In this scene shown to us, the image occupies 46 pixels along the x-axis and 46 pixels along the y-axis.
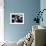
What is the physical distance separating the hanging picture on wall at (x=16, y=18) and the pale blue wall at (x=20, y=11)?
121 millimetres

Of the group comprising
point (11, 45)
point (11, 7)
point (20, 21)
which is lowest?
point (11, 45)

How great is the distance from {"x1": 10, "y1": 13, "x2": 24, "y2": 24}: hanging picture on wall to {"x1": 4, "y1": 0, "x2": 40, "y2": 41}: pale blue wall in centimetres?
12

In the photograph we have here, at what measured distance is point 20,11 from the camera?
5359 mm

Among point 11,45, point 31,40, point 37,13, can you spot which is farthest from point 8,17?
point 31,40

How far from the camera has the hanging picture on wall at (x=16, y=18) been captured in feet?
17.7

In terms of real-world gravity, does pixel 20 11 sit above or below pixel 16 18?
above

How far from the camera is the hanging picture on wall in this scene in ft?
17.7

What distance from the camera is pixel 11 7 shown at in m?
5.36

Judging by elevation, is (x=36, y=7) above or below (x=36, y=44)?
above

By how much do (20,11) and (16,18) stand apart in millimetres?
329

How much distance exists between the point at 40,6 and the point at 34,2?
29cm

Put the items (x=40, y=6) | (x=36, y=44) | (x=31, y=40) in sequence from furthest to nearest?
(x=40, y=6), (x=31, y=40), (x=36, y=44)

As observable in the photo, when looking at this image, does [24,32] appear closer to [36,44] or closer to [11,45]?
[11,45]

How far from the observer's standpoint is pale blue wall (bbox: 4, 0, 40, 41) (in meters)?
5.35
